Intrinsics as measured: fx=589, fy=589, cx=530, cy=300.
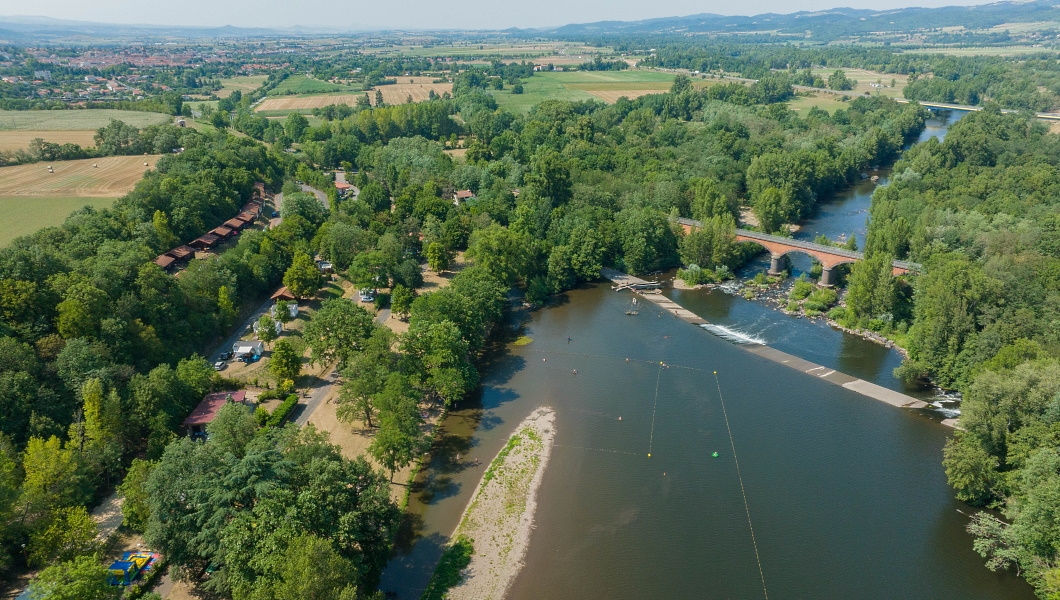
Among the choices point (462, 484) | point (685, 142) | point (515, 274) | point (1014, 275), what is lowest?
point (462, 484)

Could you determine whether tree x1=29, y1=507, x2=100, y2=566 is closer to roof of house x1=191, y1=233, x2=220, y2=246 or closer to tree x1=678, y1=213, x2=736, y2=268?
roof of house x1=191, y1=233, x2=220, y2=246

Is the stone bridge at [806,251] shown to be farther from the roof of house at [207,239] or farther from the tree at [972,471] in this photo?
the roof of house at [207,239]

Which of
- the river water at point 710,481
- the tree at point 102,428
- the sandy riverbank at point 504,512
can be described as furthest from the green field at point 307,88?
the sandy riverbank at point 504,512

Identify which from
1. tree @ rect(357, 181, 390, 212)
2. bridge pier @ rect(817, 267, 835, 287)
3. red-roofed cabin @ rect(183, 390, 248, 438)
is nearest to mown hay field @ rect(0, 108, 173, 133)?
tree @ rect(357, 181, 390, 212)

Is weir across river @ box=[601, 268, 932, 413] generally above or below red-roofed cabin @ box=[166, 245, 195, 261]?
below

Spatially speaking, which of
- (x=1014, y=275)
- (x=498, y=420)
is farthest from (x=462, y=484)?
(x=1014, y=275)

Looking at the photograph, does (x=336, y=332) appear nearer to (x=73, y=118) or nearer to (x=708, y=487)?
(x=708, y=487)

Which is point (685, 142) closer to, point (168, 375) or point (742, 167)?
point (742, 167)
